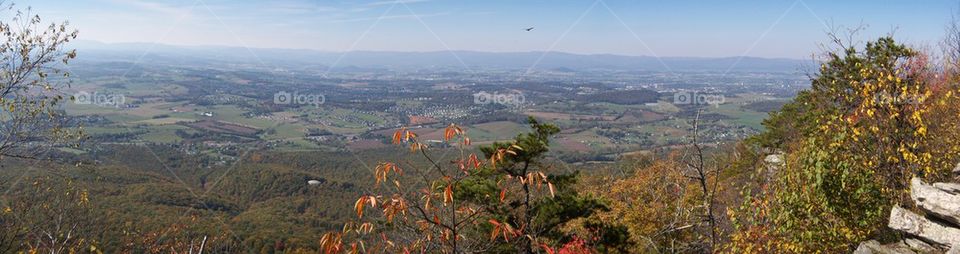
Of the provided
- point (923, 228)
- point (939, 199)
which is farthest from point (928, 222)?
point (939, 199)

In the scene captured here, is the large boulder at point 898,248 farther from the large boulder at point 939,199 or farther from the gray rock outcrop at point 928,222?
the large boulder at point 939,199

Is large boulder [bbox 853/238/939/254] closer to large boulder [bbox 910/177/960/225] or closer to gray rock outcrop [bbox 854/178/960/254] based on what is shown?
gray rock outcrop [bbox 854/178/960/254]

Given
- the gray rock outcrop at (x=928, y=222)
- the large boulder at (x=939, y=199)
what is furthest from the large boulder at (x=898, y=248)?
the large boulder at (x=939, y=199)

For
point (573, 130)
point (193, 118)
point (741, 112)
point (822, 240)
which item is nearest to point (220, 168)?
point (193, 118)

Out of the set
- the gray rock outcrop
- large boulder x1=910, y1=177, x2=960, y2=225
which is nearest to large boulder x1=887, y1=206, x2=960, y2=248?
the gray rock outcrop

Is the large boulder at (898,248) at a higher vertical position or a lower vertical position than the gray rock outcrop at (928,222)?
lower

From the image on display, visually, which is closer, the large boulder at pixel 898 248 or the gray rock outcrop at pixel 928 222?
the gray rock outcrop at pixel 928 222

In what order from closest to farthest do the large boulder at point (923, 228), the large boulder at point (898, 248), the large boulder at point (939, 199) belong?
the large boulder at point (939, 199) → the large boulder at point (923, 228) → the large boulder at point (898, 248)

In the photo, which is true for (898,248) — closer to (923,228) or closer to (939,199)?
(923,228)

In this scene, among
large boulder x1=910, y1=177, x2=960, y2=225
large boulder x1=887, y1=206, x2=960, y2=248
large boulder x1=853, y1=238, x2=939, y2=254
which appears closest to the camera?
large boulder x1=910, y1=177, x2=960, y2=225

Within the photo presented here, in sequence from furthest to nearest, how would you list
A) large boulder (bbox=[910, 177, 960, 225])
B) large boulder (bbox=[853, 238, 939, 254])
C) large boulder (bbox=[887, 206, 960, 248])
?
large boulder (bbox=[853, 238, 939, 254])
large boulder (bbox=[887, 206, 960, 248])
large boulder (bbox=[910, 177, 960, 225])

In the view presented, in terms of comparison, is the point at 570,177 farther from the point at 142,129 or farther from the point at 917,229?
the point at 142,129
